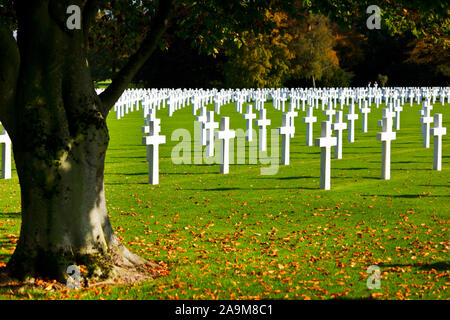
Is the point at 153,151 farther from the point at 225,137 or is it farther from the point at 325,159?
the point at 325,159

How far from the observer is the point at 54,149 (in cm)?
746

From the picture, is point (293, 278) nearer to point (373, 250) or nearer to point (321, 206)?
point (373, 250)

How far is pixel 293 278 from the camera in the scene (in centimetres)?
792

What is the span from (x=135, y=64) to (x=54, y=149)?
4.76 feet

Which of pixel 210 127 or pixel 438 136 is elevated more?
pixel 210 127

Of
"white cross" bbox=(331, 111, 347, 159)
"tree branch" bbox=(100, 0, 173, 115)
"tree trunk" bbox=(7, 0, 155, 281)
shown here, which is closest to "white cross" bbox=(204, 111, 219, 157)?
"white cross" bbox=(331, 111, 347, 159)

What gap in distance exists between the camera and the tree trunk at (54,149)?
7.43m

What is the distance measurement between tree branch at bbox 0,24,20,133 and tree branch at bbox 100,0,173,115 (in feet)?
3.42

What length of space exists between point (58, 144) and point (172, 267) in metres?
2.05

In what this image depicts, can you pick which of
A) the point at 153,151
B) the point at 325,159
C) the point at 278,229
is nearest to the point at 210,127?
the point at 153,151

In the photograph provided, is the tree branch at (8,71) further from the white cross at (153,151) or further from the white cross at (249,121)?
the white cross at (249,121)

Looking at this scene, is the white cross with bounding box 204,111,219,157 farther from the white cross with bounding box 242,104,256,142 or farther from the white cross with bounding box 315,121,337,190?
the white cross with bounding box 315,121,337,190

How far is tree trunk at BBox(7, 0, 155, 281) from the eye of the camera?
7430 mm
